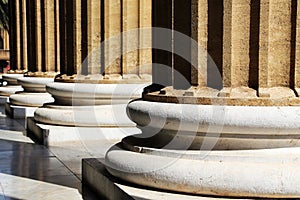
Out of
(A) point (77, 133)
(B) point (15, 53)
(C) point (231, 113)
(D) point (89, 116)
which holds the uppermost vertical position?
(B) point (15, 53)

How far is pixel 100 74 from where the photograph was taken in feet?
33.1

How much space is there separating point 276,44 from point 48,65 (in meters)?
10.4

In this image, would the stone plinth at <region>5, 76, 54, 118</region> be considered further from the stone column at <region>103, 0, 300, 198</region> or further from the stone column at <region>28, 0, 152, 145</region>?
the stone column at <region>103, 0, 300, 198</region>

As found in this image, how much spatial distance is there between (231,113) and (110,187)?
1.49 metres

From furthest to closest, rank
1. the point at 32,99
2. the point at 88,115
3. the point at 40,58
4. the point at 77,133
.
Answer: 1. the point at 40,58
2. the point at 32,99
3. the point at 88,115
4. the point at 77,133

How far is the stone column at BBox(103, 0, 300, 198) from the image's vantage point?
433cm

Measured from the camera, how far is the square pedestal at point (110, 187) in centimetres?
443

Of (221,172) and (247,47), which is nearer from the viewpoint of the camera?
(221,172)

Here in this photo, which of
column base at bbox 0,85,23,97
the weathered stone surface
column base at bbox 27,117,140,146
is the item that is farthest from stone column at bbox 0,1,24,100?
column base at bbox 27,117,140,146

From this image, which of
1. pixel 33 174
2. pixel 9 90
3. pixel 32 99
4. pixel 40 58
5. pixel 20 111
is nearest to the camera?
pixel 33 174

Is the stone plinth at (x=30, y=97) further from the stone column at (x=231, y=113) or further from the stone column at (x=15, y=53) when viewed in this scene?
the stone column at (x=231, y=113)

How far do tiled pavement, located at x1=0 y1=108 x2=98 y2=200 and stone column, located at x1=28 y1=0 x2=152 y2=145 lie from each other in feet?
2.74

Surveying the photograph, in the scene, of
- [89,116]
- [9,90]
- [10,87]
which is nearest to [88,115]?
[89,116]

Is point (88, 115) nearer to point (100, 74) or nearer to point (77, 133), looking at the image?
point (77, 133)
